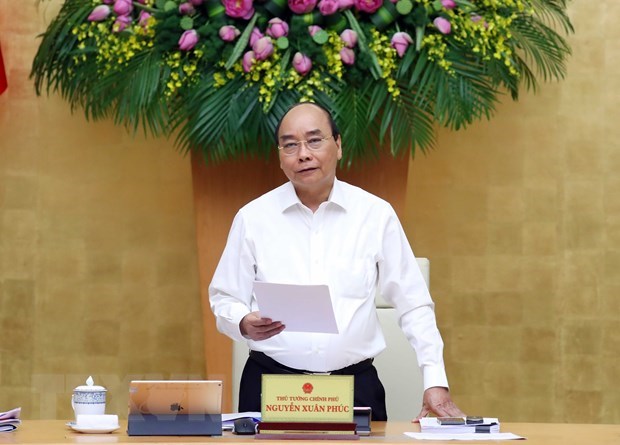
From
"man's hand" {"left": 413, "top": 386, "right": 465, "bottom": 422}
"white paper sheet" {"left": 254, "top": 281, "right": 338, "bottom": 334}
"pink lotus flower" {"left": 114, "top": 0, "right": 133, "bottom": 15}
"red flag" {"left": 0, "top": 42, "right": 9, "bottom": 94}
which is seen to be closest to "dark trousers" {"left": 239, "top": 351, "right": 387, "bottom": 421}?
"man's hand" {"left": 413, "top": 386, "right": 465, "bottom": 422}

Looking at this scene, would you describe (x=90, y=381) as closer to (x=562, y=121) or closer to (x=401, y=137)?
(x=401, y=137)

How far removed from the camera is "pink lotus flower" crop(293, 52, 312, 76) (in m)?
3.46

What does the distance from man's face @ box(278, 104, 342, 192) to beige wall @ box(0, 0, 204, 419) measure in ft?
6.39

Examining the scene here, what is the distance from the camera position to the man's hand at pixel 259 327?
254 cm

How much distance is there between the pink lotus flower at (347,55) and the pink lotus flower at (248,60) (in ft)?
0.94

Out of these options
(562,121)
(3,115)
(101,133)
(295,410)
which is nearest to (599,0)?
(562,121)

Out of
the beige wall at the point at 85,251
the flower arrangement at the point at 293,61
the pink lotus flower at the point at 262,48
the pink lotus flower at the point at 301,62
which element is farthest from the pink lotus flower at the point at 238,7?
the beige wall at the point at 85,251

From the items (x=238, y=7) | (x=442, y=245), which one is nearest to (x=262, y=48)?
(x=238, y=7)

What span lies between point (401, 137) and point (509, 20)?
0.55m

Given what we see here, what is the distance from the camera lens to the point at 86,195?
4793 mm

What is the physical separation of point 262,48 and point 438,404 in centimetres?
131

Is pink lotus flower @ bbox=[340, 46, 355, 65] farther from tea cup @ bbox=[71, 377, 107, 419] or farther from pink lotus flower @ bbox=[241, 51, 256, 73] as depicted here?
tea cup @ bbox=[71, 377, 107, 419]

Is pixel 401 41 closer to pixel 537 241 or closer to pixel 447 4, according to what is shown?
pixel 447 4

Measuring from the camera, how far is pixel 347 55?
3469 mm
